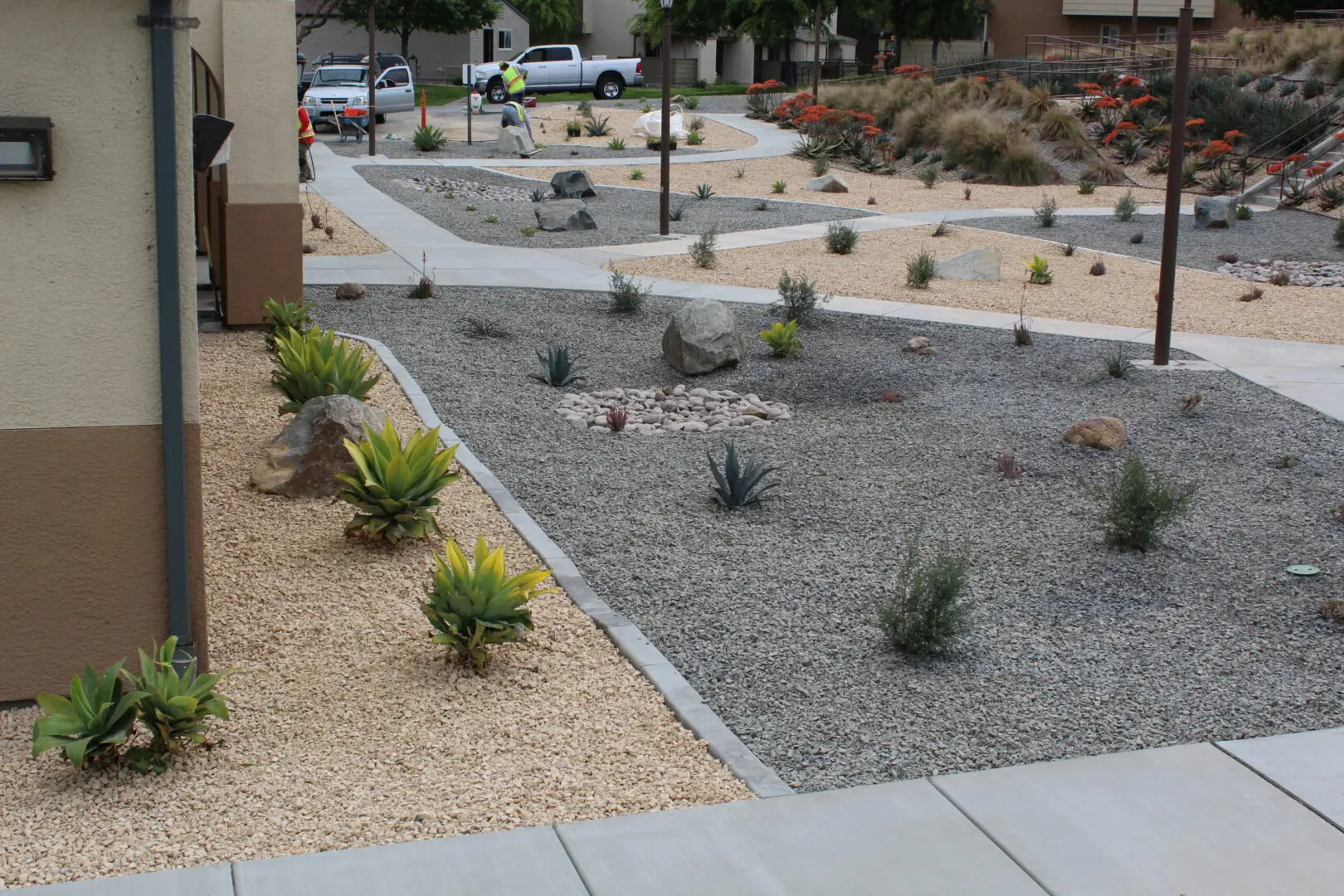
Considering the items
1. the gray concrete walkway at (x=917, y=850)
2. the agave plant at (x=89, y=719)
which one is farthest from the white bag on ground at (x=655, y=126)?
the gray concrete walkway at (x=917, y=850)

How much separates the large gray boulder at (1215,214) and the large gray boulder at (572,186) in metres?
10.1

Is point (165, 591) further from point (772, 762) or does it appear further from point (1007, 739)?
point (1007, 739)

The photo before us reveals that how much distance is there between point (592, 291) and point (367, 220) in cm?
629

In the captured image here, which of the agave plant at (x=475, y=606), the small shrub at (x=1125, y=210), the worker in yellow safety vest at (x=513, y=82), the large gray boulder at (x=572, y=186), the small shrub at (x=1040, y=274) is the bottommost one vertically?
the agave plant at (x=475, y=606)

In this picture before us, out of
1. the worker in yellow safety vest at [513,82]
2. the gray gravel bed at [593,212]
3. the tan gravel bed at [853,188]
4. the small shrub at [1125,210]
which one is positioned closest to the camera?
the gray gravel bed at [593,212]

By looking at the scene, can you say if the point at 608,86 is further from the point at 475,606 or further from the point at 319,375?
the point at 475,606

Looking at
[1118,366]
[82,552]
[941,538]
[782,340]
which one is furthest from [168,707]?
[1118,366]

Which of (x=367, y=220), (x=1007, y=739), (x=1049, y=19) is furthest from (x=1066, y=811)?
(x=1049, y=19)

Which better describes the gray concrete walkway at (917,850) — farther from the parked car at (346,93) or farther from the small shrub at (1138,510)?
the parked car at (346,93)

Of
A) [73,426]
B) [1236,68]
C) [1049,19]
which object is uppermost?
[1049,19]

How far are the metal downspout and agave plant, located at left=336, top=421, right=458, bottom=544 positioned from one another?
68.2 inches

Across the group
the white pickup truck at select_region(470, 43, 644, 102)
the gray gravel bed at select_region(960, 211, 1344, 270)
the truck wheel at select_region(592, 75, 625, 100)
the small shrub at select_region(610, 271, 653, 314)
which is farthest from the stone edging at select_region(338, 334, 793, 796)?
the white pickup truck at select_region(470, 43, 644, 102)

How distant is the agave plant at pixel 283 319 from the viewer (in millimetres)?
11375

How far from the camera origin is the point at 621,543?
25.7 feet
